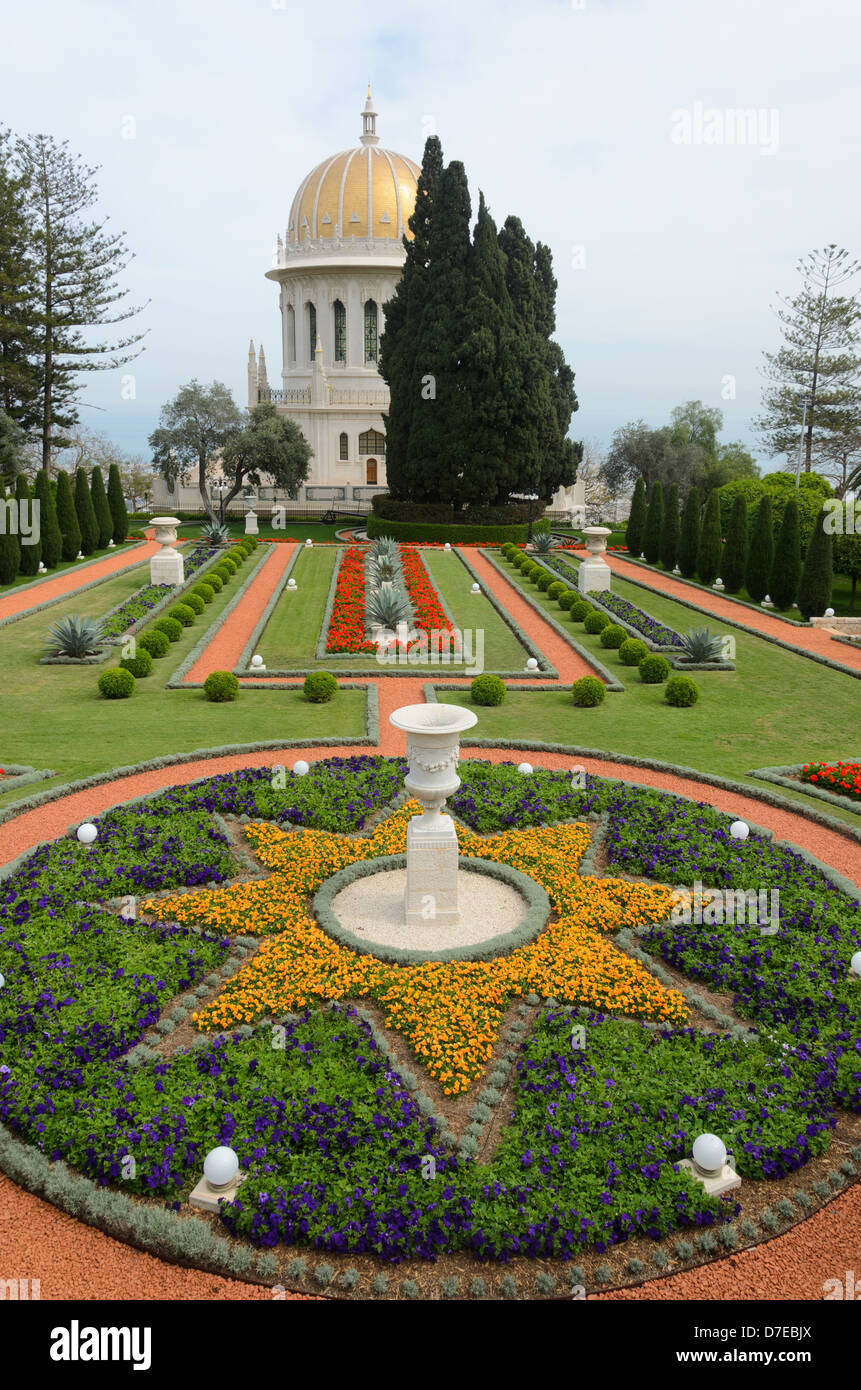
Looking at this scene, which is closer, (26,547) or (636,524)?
(26,547)

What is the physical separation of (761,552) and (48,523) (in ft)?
72.9

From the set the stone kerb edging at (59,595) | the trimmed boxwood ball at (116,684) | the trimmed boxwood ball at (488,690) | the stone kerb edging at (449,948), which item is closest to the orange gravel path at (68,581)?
the stone kerb edging at (59,595)

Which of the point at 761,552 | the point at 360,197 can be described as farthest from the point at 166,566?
the point at 360,197

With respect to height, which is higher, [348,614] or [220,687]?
[348,614]

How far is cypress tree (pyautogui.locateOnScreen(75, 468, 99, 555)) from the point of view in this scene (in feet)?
116

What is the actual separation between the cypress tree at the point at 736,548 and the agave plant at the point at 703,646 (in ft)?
34.7

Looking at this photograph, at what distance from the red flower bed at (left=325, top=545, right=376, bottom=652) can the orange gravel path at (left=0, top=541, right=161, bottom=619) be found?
7333mm

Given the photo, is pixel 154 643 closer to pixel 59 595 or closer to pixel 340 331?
pixel 59 595

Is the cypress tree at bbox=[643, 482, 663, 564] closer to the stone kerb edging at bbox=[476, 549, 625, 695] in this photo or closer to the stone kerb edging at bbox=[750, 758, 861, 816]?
the stone kerb edging at bbox=[476, 549, 625, 695]

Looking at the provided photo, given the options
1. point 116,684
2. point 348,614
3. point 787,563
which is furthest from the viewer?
point 787,563

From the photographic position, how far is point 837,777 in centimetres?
1311

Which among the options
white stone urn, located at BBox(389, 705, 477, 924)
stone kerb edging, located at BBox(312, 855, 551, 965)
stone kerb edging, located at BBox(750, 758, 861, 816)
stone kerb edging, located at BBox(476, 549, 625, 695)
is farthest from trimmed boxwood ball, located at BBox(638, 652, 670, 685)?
white stone urn, located at BBox(389, 705, 477, 924)
